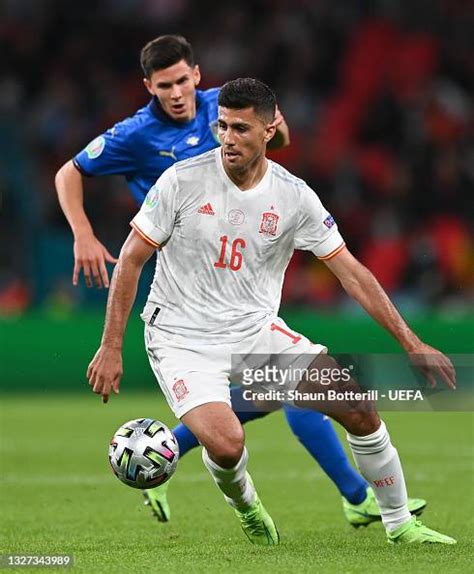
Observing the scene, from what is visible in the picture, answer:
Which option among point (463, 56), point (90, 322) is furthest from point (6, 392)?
point (463, 56)

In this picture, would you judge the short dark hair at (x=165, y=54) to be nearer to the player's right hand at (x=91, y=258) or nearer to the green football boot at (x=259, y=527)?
the player's right hand at (x=91, y=258)

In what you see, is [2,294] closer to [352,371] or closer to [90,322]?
[90,322]

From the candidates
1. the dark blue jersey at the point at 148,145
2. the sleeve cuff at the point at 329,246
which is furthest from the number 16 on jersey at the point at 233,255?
the dark blue jersey at the point at 148,145

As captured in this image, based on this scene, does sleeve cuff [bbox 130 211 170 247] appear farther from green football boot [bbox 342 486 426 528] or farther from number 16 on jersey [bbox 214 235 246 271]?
green football boot [bbox 342 486 426 528]

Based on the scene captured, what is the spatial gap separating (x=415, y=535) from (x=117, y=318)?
1.69 m

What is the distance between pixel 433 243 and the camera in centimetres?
1567

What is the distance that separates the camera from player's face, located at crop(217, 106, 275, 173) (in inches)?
228

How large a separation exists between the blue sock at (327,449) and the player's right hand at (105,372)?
1.53 m

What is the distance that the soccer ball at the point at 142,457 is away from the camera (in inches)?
229

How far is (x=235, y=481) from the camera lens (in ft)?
19.6

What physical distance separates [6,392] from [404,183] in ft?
18.4

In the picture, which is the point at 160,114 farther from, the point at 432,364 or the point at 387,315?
the point at 432,364

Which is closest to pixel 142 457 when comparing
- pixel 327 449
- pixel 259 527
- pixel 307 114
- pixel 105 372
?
pixel 105 372

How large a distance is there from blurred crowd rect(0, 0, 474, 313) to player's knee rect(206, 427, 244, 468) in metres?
9.43
